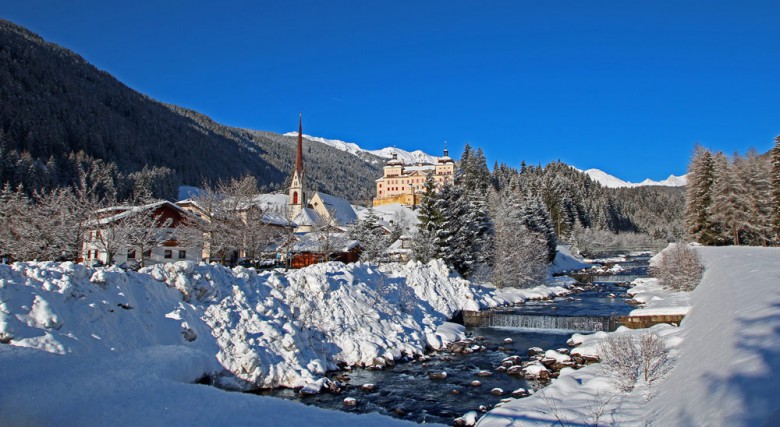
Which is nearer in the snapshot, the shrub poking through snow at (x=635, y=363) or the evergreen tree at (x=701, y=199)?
the shrub poking through snow at (x=635, y=363)

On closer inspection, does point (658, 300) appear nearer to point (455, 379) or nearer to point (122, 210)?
point (455, 379)

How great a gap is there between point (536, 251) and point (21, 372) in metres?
46.2

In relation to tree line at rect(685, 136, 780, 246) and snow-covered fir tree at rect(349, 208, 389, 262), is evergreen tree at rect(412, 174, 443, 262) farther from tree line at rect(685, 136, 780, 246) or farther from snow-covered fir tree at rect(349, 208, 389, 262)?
tree line at rect(685, 136, 780, 246)

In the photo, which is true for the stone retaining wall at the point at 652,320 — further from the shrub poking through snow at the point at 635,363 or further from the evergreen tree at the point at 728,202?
the evergreen tree at the point at 728,202

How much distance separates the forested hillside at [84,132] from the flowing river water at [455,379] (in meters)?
74.6

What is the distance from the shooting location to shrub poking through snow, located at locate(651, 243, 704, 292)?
32.3m

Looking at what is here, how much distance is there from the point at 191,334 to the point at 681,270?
32.0 m

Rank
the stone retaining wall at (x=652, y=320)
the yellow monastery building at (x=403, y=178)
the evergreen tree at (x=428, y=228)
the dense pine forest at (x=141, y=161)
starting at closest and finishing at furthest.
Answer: the stone retaining wall at (x=652, y=320) < the evergreen tree at (x=428, y=228) < the dense pine forest at (x=141, y=161) < the yellow monastery building at (x=403, y=178)

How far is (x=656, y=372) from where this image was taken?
13.8 m

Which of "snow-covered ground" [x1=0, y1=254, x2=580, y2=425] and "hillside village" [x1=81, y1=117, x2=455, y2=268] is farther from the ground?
"hillside village" [x1=81, y1=117, x2=455, y2=268]

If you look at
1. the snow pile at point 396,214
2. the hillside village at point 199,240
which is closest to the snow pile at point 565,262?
the hillside village at point 199,240

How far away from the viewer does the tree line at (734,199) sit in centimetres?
4831

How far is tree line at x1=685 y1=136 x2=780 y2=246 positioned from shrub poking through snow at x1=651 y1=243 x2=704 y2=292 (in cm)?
1914

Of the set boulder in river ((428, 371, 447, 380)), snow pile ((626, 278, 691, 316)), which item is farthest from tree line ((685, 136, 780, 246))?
boulder in river ((428, 371, 447, 380))
